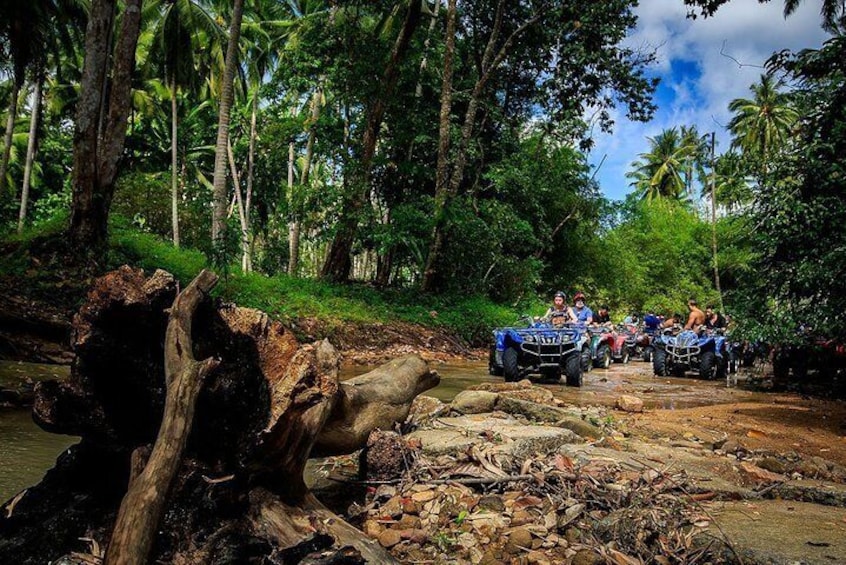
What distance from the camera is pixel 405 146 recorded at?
70.4 feet

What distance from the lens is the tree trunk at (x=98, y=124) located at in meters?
10.8

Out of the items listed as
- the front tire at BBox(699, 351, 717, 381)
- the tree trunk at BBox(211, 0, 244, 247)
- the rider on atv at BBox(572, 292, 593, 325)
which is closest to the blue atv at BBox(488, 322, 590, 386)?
the rider on atv at BBox(572, 292, 593, 325)

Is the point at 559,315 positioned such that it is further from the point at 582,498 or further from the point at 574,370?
the point at 582,498

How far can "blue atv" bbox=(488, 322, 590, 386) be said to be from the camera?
1010cm

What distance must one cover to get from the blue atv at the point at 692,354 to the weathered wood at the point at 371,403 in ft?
35.3

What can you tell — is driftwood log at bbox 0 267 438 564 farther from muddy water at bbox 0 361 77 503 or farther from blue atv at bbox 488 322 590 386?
blue atv at bbox 488 322 590 386

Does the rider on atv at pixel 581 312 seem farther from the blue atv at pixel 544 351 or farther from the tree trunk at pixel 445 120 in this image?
the tree trunk at pixel 445 120

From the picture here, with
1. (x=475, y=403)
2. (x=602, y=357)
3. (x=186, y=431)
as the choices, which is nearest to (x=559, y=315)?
(x=602, y=357)

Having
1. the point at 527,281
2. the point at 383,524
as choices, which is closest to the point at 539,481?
the point at 383,524

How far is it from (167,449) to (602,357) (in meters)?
14.3

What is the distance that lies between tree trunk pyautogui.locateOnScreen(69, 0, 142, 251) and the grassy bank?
701 millimetres

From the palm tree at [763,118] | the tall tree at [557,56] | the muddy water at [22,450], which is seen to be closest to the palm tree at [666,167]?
the palm tree at [763,118]

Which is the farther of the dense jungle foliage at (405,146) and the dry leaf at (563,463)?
the dense jungle foliage at (405,146)

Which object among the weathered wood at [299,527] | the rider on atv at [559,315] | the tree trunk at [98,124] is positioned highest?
the tree trunk at [98,124]
